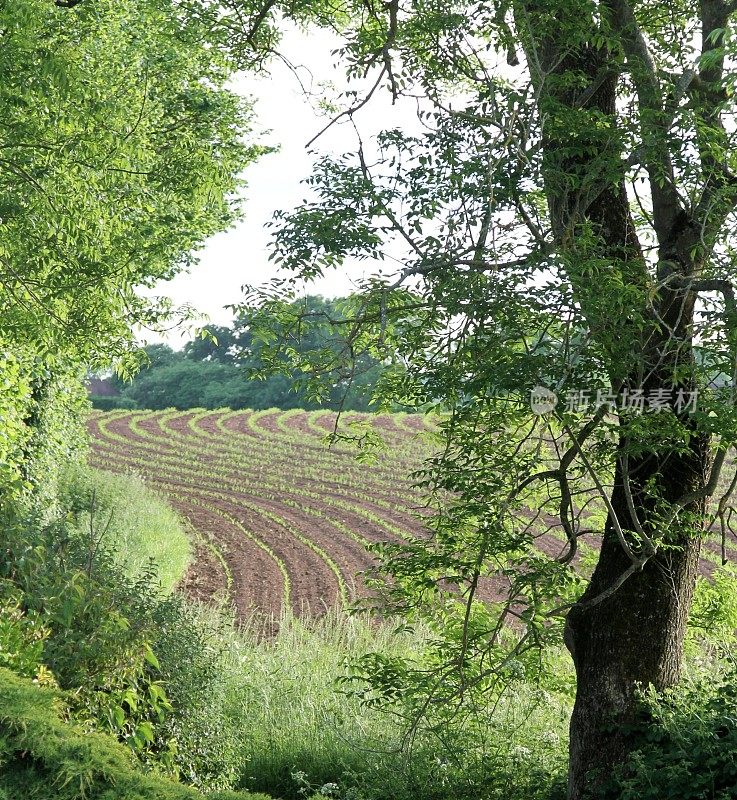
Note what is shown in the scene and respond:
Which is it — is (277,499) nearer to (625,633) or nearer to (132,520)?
(132,520)

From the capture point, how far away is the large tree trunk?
6422mm

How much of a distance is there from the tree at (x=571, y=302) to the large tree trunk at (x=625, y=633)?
0.01 metres

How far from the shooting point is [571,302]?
5.11 metres

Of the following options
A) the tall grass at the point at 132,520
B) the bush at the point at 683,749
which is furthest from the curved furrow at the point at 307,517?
the bush at the point at 683,749

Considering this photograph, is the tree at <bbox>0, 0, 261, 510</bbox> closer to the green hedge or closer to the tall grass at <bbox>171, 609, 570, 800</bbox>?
the green hedge

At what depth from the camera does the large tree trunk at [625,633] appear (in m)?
6.42

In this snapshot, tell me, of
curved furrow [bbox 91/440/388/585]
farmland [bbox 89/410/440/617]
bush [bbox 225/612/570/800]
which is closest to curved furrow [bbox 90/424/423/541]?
farmland [bbox 89/410/440/617]

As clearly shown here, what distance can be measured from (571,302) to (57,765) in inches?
144

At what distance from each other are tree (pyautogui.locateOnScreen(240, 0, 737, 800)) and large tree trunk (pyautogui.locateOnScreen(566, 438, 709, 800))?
1 centimetres

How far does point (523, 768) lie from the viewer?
277 inches

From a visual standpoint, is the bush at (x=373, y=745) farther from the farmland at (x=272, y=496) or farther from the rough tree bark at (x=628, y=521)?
the farmland at (x=272, y=496)

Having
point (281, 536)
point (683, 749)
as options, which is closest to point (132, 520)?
point (281, 536)

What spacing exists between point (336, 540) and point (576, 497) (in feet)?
41.2

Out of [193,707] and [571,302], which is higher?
[571,302]
